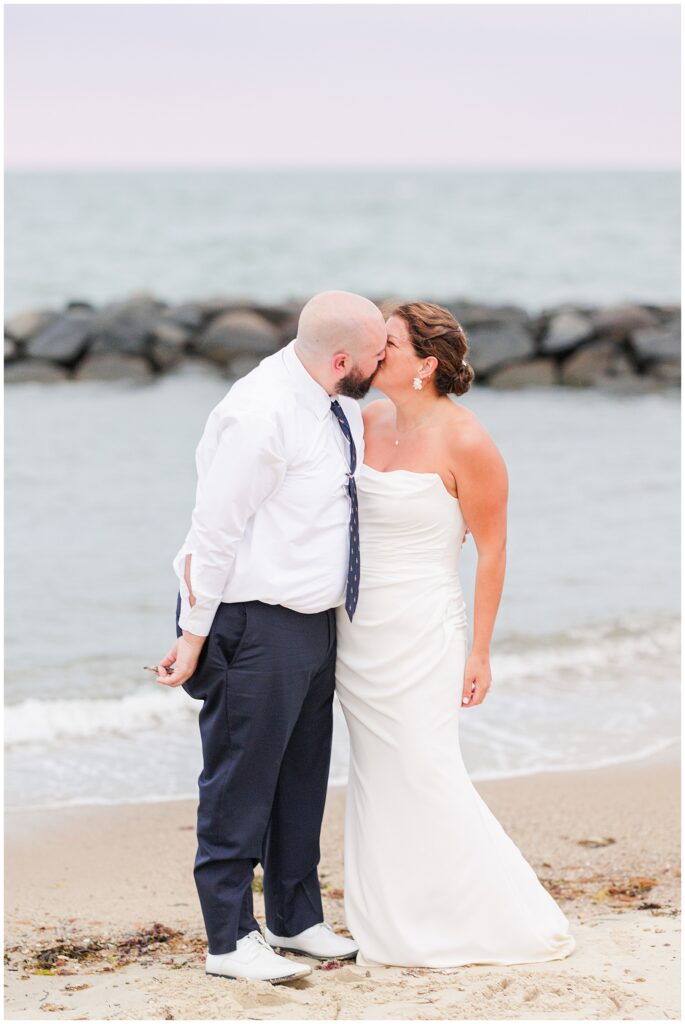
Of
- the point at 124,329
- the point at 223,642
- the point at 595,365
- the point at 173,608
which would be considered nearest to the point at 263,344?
the point at 124,329

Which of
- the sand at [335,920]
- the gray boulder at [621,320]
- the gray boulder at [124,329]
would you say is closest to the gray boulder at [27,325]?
the gray boulder at [124,329]

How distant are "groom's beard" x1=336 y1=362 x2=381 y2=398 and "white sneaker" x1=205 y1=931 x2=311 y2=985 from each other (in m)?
1.66

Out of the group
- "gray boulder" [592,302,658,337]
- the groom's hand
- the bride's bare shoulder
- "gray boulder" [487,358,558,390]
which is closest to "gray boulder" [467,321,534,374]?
"gray boulder" [487,358,558,390]

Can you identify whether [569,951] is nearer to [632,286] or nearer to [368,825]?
[368,825]

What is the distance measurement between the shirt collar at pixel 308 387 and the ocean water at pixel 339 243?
2505 centimetres

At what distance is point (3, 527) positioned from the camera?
10.7 metres

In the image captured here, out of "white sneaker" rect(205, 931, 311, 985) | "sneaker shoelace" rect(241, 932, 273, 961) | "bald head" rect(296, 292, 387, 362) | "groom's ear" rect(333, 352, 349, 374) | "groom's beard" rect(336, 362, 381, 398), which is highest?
"bald head" rect(296, 292, 387, 362)

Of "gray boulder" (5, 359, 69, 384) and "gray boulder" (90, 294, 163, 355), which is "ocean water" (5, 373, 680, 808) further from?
"gray boulder" (90, 294, 163, 355)

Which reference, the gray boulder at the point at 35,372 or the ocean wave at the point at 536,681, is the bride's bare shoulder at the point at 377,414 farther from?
the gray boulder at the point at 35,372

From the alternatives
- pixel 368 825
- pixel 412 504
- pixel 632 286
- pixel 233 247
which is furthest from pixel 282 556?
pixel 233 247

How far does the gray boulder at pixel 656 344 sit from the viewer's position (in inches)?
829

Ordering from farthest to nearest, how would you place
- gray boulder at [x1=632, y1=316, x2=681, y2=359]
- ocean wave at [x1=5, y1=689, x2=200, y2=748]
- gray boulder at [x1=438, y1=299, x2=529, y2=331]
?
gray boulder at [x1=438, y1=299, x2=529, y2=331] < gray boulder at [x1=632, y1=316, x2=681, y2=359] < ocean wave at [x1=5, y1=689, x2=200, y2=748]

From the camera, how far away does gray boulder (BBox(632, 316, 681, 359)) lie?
69.1 feet

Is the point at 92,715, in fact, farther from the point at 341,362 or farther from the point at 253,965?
the point at 341,362
